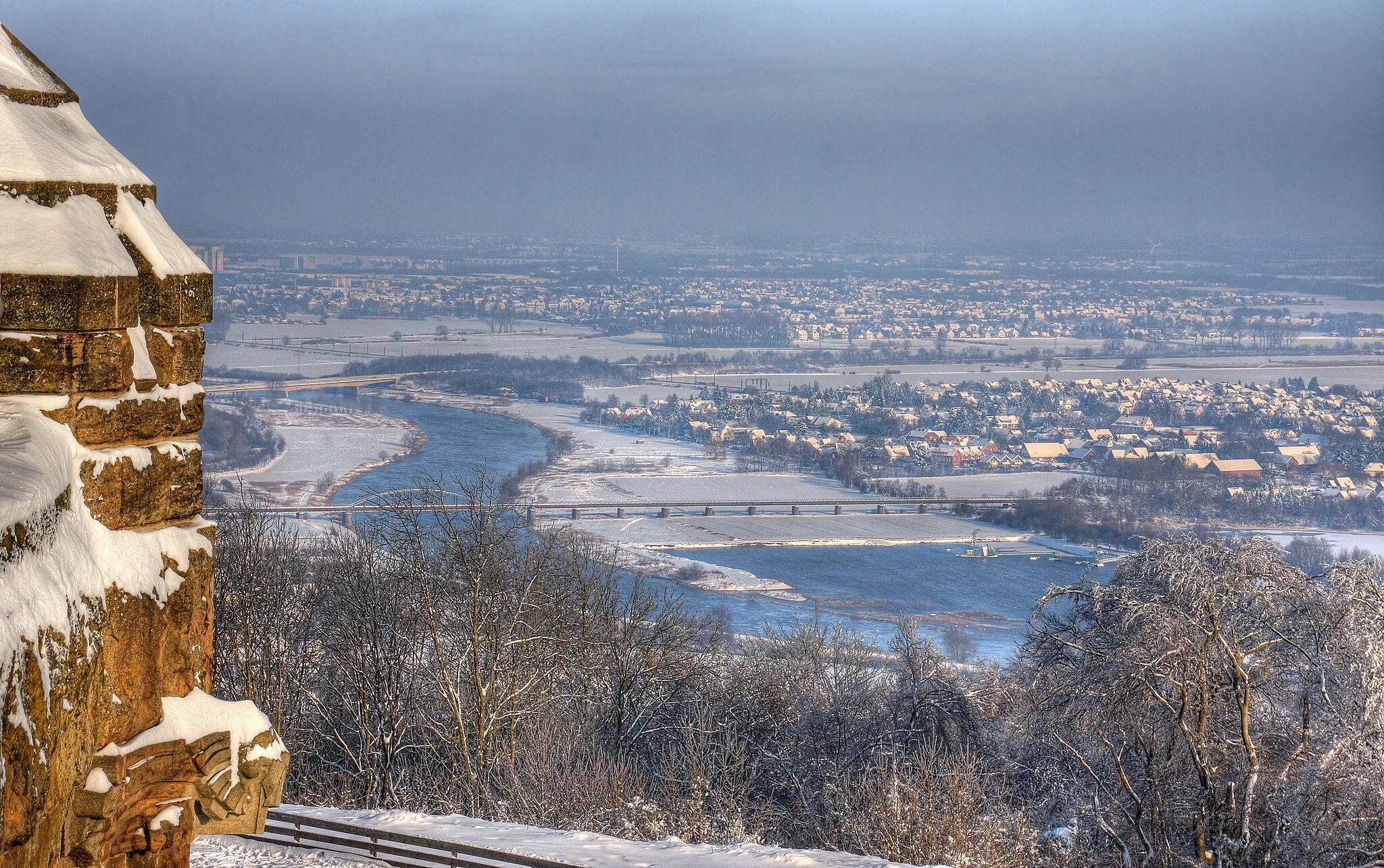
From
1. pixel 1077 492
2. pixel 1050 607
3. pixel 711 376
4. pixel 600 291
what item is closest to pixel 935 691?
pixel 1050 607

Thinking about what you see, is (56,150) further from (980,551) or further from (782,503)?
(782,503)

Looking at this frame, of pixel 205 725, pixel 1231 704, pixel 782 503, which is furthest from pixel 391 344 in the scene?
pixel 205 725

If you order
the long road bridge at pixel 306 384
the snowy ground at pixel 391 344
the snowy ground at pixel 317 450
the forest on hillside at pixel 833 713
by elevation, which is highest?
the forest on hillside at pixel 833 713

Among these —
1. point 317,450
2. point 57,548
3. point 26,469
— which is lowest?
point 317,450

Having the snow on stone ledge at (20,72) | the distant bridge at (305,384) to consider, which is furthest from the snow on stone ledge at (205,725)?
the distant bridge at (305,384)

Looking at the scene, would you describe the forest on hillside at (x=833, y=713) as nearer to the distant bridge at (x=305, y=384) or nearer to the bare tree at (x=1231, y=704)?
the bare tree at (x=1231, y=704)

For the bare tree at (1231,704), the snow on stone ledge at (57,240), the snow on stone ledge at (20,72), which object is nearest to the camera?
the snow on stone ledge at (57,240)
